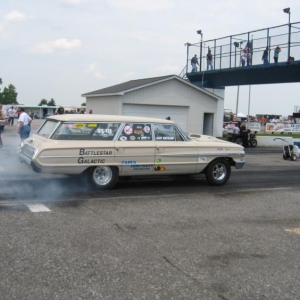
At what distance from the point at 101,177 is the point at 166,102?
16.1 m

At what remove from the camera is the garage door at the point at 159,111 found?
76.0 ft

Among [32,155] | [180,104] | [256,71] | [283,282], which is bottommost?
[283,282]

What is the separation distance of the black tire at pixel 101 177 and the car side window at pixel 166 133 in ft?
3.96

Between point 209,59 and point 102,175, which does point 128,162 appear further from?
point 209,59

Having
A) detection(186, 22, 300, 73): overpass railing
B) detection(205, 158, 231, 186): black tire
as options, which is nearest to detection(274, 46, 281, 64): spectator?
detection(186, 22, 300, 73): overpass railing

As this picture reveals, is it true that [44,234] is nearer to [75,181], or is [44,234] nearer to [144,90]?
[75,181]

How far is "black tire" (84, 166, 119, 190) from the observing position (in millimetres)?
8461

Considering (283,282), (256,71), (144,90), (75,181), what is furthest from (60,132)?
(256,71)

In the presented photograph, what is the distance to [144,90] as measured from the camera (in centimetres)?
2347

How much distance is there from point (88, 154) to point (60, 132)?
27.4 inches

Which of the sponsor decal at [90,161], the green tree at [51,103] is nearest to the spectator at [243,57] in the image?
the sponsor decal at [90,161]

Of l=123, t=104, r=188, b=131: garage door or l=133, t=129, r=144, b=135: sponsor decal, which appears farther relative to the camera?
l=123, t=104, r=188, b=131: garage door

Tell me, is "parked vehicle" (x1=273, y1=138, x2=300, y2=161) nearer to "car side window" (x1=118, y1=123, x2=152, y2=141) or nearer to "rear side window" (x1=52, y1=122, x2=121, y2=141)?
"car side window" (x1=118, y1=123, x2=152, y2=141)

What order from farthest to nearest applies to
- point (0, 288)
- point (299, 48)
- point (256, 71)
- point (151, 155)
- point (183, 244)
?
point (256, 71), point (299, 48), point (151, 155), point (183, 244), point (0, 288)
